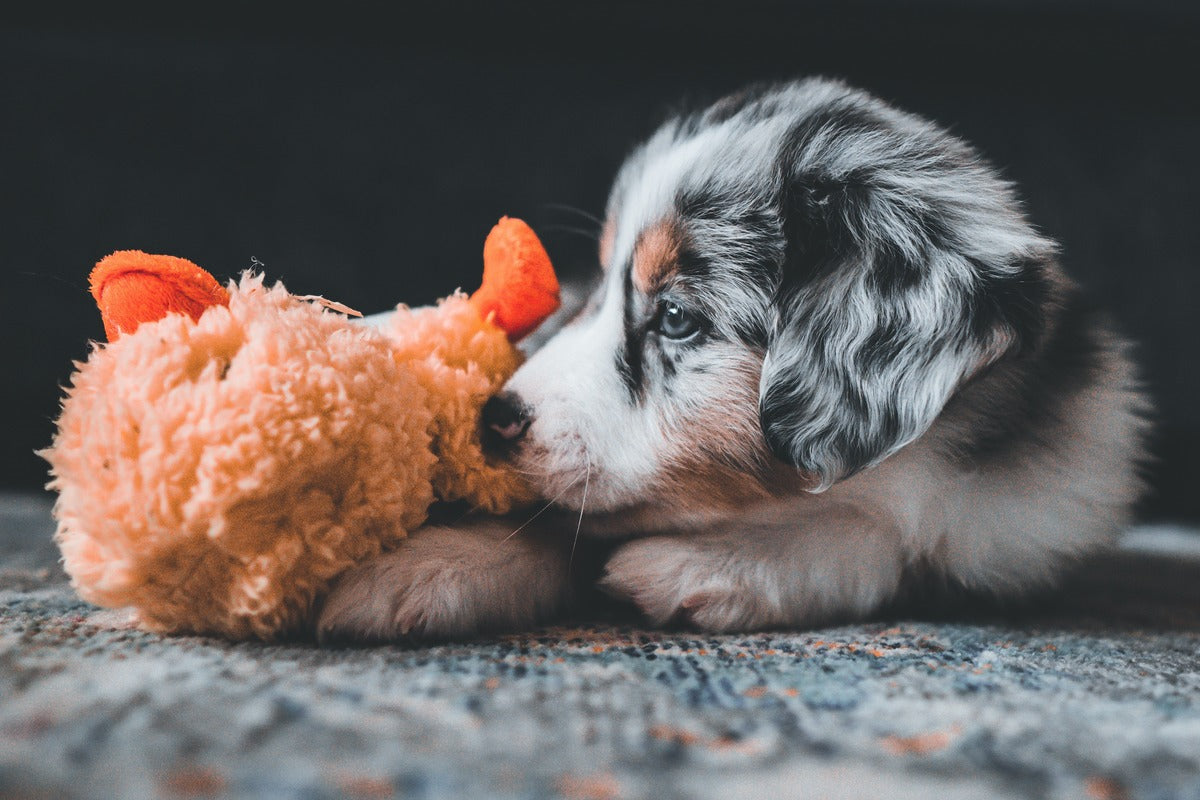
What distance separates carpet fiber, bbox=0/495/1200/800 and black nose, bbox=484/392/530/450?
0.24 m

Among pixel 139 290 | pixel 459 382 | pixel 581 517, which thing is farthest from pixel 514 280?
pixel 139 290

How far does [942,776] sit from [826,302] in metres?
0.66

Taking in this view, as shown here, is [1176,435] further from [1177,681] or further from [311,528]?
[311,528]

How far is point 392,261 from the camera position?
2318 mm

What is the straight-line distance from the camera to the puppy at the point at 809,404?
110 cm

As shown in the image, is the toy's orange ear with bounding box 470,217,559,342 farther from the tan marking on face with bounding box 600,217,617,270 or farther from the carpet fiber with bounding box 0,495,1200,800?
the carpet fiber with bounding box 0,495,1200,800

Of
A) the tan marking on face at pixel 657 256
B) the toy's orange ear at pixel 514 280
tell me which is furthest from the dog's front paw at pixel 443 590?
the tan marking on face at pixel 657 256

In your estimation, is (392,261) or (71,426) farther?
(392,261)

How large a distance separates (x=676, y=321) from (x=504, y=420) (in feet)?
0.96

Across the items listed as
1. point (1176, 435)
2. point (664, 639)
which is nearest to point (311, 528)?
point (664, 639)

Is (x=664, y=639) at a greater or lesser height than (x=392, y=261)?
lesser

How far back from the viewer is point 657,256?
49.4 inches

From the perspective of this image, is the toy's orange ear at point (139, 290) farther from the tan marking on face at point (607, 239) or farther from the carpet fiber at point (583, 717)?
the tan marking on face at point (607, 239)

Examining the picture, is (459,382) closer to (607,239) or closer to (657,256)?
(657,256)
